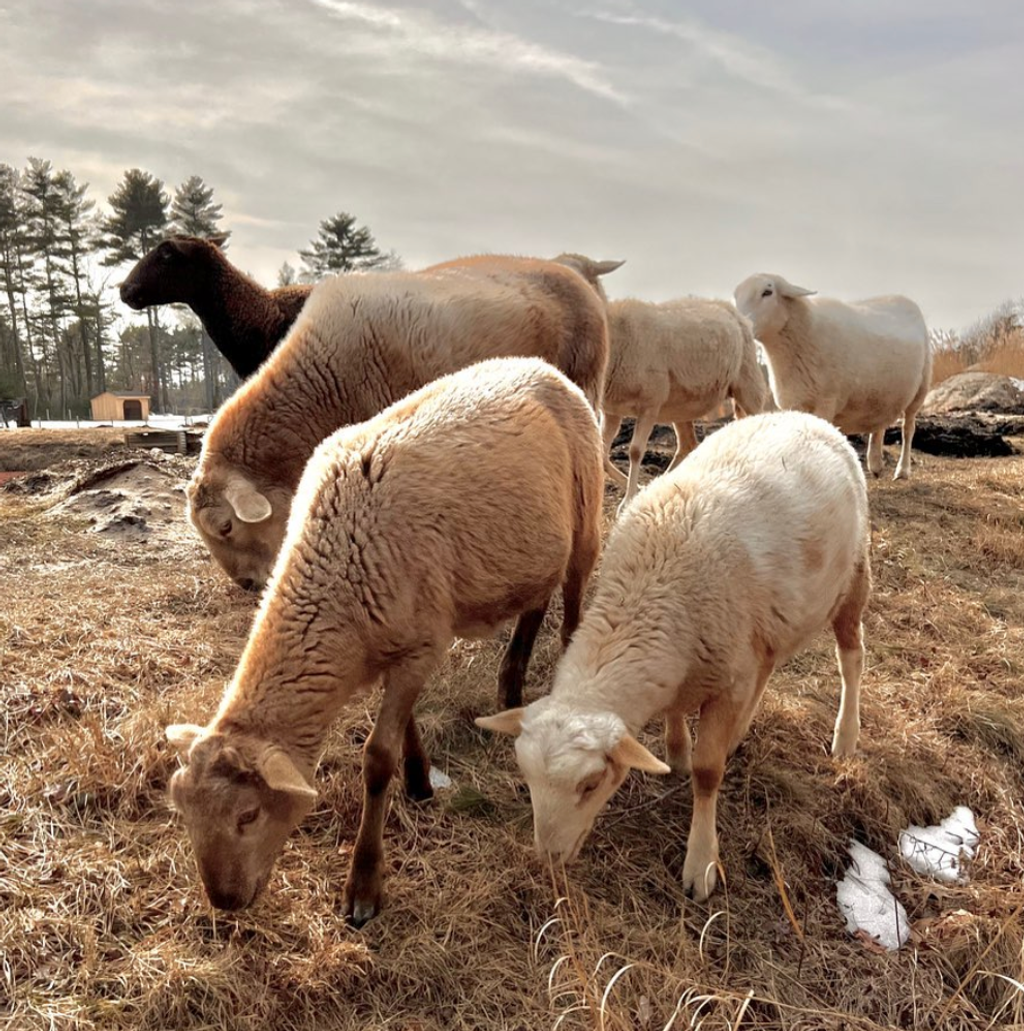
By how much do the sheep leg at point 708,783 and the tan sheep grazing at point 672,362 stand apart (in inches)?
245

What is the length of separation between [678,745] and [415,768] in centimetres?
130

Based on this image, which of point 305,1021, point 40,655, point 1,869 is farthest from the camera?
point 40,655

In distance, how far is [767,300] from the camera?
949 cm

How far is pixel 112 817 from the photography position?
313cm

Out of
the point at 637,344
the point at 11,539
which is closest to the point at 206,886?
the point at 11,539

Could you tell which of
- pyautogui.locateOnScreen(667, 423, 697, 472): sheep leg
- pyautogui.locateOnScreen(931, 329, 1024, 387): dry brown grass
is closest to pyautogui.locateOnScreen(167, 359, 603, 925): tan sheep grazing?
pyautogui.locateOnScreen(667, 423, 697, 472): sheep leg

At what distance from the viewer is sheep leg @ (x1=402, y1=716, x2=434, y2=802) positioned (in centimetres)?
332

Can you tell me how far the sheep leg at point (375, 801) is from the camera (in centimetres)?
274

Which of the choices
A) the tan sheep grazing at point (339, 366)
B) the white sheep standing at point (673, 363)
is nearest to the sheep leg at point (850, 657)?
the tan sheep grazing at point (339, 366)

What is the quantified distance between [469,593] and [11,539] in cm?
620

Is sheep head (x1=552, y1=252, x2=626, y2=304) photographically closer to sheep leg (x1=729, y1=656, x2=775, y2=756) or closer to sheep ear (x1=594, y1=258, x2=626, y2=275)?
sheep ear (x1=594, y1=258, x2=626, y2=275)

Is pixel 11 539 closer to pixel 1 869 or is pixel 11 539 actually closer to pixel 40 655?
pixel 40 655

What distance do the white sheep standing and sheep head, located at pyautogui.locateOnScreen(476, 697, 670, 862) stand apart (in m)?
6.65

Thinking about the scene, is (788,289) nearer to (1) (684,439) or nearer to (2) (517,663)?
Result: (1) (684,439)
